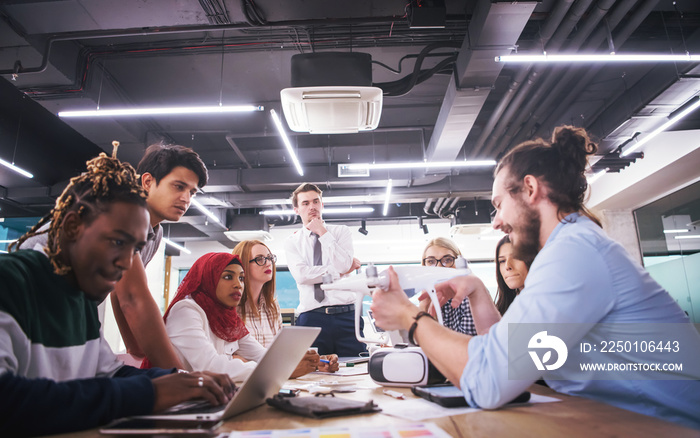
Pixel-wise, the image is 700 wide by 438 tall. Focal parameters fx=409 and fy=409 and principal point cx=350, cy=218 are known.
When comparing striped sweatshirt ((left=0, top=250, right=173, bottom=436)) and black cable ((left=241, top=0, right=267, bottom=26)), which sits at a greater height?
black cable ((left=241, top=0, right=267, bottom=26))

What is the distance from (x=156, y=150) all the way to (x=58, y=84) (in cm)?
351

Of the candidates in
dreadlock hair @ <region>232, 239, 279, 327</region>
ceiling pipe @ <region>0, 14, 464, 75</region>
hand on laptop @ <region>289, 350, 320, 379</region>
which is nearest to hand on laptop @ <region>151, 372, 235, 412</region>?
hand on laptop @ <region>289, 350, 320, 379</region>

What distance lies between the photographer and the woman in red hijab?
4.88 feet

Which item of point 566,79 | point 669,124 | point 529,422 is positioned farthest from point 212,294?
point 669,124

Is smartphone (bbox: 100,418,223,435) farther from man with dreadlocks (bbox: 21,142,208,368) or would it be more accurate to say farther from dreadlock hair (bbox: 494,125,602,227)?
dreadlock hair (bbox: 494,125,602,227)

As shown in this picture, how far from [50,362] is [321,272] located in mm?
2019

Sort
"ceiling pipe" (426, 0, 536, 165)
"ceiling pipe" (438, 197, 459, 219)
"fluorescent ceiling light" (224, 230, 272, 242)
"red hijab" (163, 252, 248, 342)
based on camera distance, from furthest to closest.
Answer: "fluorescent ceiling light" (224, 230, 272, 242) < "ceiling pipe" (438, 197, 459, 219) < "ceiling pipe" (426, 0, 536, 165) < "red hijab" (163, 252, 248, 342)

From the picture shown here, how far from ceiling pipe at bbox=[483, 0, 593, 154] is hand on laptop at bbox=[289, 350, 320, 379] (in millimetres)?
3425

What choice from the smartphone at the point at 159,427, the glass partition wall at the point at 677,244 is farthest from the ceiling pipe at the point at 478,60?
the glass partition wall at the point at 677,244

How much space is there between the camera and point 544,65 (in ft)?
13.2

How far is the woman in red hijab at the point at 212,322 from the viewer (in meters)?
1.49

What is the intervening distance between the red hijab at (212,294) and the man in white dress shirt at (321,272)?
0.79 meters

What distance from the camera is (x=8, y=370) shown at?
26.3 inches

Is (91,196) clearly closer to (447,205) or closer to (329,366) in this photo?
(329,366)
